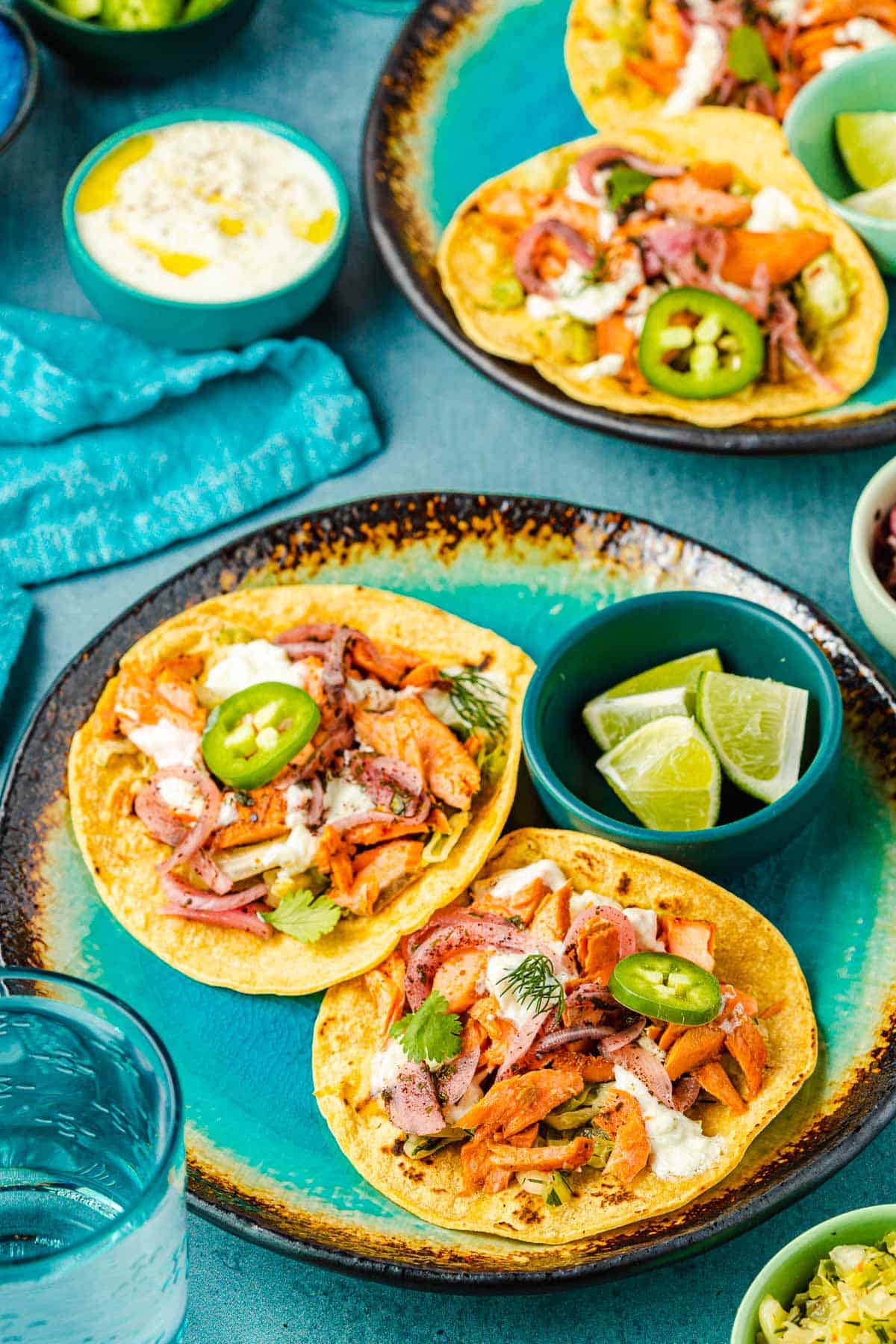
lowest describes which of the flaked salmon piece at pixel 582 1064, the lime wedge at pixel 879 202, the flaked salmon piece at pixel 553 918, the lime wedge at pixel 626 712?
the flaked salmon piece at pixel 582 1064

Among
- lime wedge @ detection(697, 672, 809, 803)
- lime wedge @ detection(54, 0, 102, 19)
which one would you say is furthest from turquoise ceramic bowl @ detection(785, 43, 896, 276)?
lime wedge @ detection(54, 0, 102, 19)

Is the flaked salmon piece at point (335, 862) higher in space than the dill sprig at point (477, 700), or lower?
lower

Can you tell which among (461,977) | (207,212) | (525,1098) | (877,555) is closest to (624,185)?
(207,212)

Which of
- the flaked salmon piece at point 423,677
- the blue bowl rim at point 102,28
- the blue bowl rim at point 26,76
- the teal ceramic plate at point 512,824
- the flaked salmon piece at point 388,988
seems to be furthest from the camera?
the blue bowl rim at point 102,28

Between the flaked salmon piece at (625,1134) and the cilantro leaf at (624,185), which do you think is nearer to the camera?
the flaked salmon piece at (625,1134)

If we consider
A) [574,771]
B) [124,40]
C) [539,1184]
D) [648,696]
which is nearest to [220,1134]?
[539,1184]

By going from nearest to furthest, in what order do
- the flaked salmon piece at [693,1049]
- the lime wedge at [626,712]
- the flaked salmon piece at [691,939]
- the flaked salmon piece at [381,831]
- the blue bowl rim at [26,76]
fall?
1. the flaked salmon piece at [693,1049]
2. the flaked salmon piece at [691,939]
3. the flaked salmon piece at [381,831]
4. the lime wedge at [626,712]
5. the blue bowl rim at [26,76]

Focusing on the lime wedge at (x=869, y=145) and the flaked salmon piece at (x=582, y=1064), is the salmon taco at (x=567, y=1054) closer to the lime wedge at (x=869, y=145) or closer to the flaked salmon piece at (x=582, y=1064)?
the flaked salmon piece at (x=582, y=1064)

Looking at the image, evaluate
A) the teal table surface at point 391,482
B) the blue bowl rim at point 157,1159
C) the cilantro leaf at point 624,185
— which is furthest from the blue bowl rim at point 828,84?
the blue bowl rim at point 157,1159
